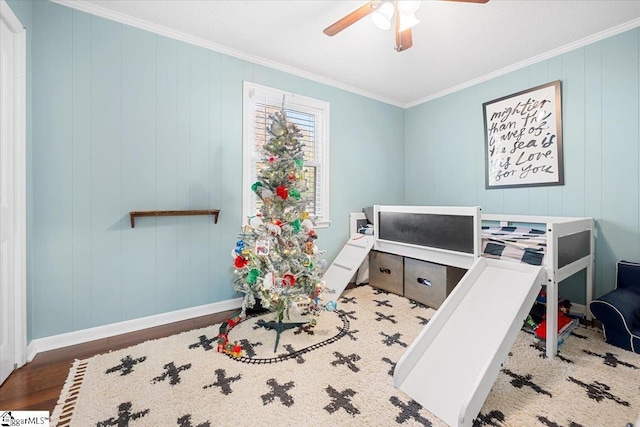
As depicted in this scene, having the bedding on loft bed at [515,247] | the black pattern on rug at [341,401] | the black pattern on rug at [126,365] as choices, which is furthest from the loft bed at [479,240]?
the black pattern on rug at [126,365]

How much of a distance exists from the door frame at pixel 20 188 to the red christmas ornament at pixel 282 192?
5.22 ft

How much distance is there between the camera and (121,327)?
2148 mm

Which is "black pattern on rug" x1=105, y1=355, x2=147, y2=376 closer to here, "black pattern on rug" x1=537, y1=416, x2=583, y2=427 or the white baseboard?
the white baseboard

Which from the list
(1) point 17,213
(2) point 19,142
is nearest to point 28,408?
(1) point 17,213

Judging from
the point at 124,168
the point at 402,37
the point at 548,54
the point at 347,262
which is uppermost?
the point at 548,54

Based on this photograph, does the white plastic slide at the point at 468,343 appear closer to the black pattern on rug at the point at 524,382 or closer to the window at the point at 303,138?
the black pattern on rug at the point at 524,382

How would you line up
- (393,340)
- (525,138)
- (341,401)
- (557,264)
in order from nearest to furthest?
(341,401)
(557,264)
(393,340)
(525,138)

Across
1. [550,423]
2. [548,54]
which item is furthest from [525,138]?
[550,423]

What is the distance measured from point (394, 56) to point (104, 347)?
3.46 meters

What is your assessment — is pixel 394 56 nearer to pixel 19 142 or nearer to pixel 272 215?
pixel 272 215

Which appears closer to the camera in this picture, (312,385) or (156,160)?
(312,385)

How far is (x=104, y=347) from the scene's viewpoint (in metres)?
1.95

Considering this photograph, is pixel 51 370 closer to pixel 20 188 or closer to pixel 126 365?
pixel 126 365

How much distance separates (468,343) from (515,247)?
0.94 meters
